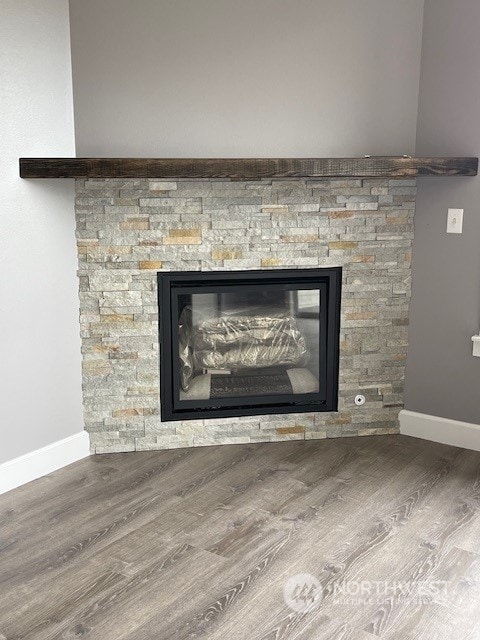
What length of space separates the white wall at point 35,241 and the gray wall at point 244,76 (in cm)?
13

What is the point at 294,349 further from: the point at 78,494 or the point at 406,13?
the point at 406,13

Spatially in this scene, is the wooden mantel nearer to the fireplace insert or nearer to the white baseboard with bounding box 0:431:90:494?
the fireplace insert

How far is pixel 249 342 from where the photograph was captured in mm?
3369

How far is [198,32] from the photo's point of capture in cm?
302

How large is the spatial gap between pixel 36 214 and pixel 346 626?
76.9 inches

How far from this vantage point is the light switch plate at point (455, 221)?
319cm

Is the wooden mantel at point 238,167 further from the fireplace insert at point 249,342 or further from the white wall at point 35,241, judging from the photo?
the fireplace insert at point 249,342

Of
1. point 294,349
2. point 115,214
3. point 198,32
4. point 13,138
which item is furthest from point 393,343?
point 13,138

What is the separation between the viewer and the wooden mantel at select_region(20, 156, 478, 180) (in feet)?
8.98

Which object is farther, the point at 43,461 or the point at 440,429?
the point at 440,429

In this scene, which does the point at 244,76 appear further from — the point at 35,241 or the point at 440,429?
the point at 440,429

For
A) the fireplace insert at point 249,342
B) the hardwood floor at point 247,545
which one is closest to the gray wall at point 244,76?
the fireplace insert at point 249,342

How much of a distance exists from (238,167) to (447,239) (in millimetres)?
1087

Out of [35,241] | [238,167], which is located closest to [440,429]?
[238,167]
